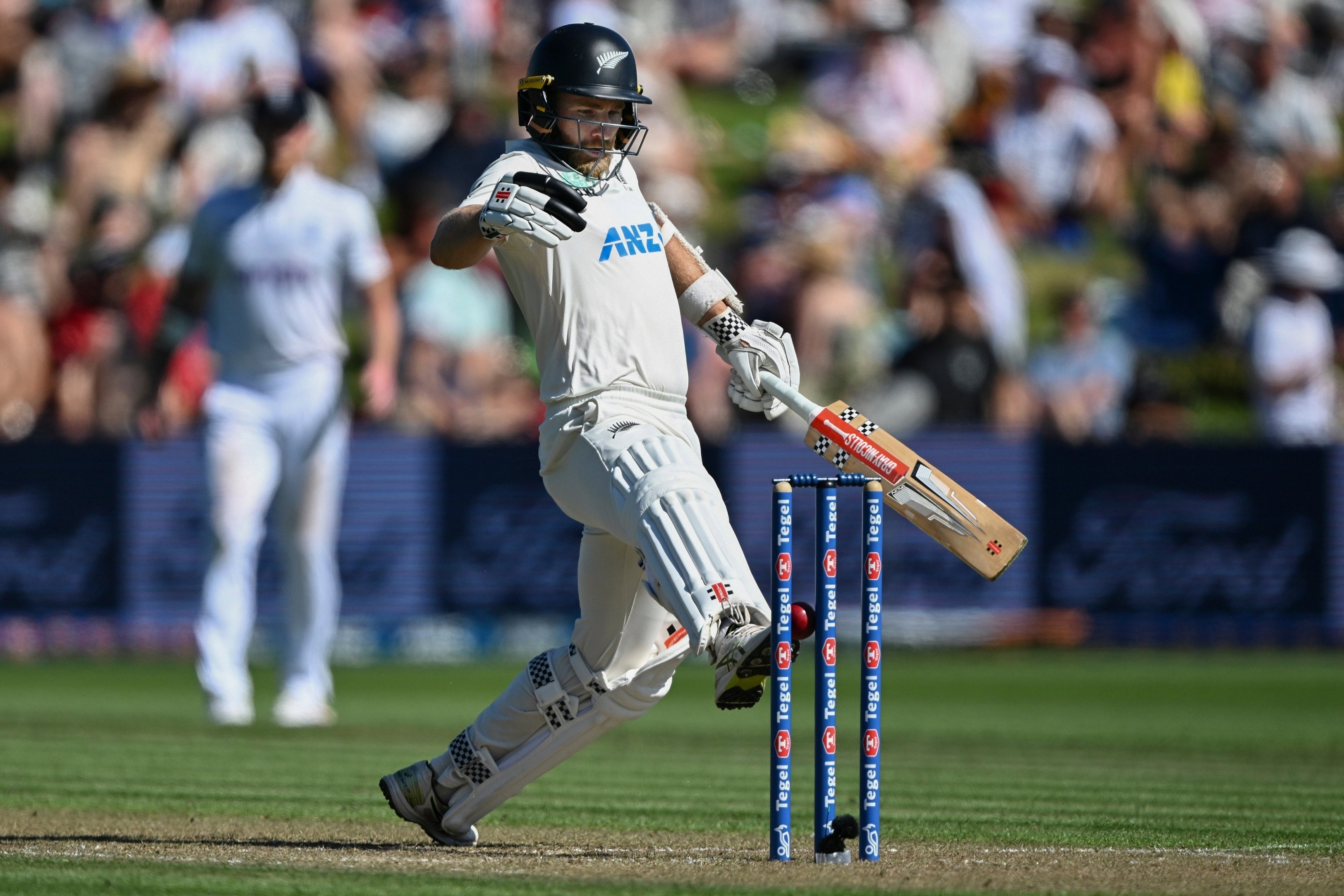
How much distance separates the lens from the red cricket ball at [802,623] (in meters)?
4.91

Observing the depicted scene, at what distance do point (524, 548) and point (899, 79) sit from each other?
6.48 meters

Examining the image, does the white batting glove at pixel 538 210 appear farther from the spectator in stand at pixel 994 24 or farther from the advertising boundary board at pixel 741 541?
the spectator in stand at pixel 994 24

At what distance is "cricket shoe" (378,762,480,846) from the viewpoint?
5.82 meters

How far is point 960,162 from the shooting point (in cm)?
1797

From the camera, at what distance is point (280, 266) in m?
9.84

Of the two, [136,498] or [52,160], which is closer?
[136,498]

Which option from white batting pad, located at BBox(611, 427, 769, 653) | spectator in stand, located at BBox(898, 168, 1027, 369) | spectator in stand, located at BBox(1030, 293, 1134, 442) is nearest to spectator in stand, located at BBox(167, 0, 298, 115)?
spectator in stand, located at BBox(898, 168, 1027, 369)

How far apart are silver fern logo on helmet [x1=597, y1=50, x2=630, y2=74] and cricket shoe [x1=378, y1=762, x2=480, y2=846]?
1.98m

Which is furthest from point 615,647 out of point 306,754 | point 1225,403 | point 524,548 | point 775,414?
point 1225,403

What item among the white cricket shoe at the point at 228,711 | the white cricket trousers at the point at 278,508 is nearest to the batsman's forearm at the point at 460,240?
the white cricket trousers at the point at 278,508

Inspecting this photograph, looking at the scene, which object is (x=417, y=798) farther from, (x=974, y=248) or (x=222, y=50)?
(x=222, y=50)

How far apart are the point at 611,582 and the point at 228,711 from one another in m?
4.61

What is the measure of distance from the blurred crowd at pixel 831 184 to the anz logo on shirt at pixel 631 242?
9062mm

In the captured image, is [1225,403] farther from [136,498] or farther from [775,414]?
[775,414]
